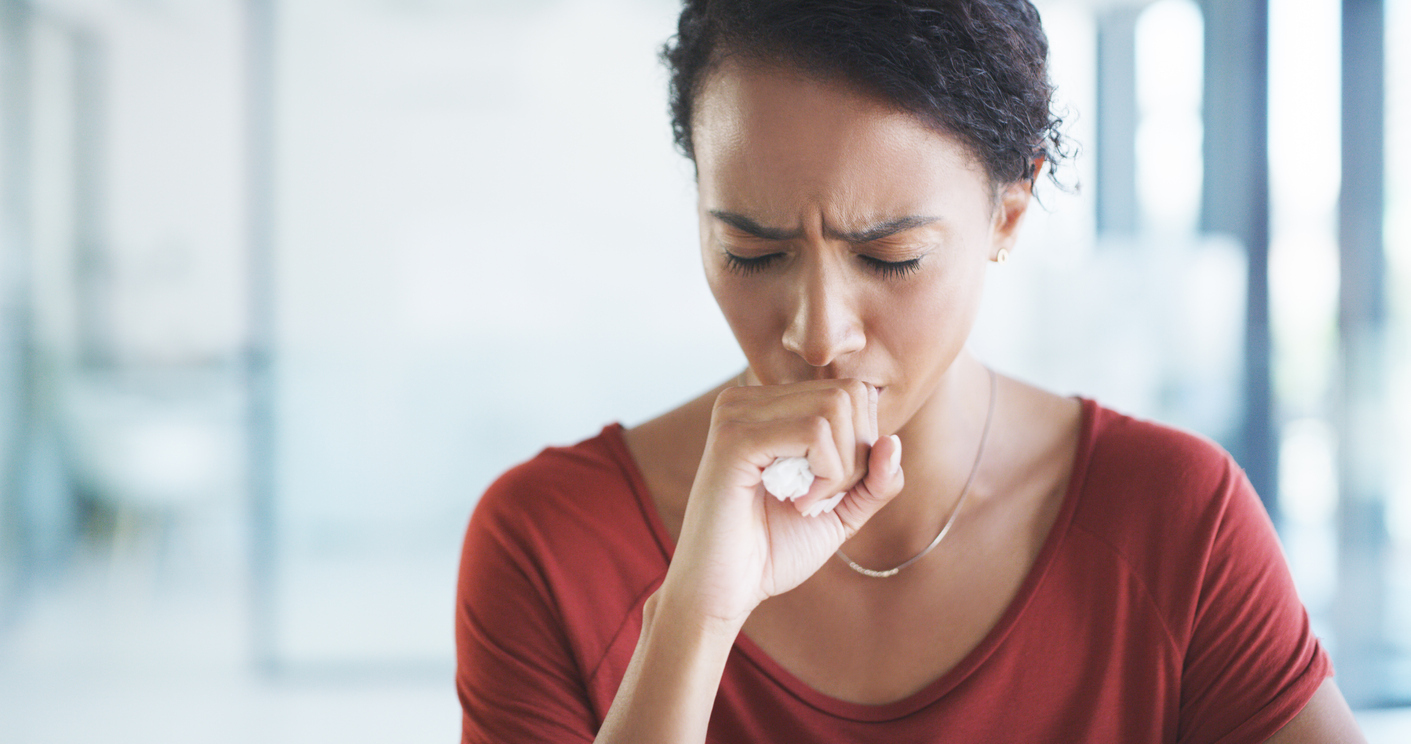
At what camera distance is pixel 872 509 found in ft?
3.18

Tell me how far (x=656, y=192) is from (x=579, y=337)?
0.57 meters

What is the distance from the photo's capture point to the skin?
854 mm

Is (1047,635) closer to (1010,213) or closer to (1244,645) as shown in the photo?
(1244,645)

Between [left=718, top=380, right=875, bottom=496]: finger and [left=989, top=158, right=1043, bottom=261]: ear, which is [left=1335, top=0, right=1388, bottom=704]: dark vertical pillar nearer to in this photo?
[left=989, top=158, right=1043, bottom=261]: ear

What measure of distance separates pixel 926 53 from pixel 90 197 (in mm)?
3331

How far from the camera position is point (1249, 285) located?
3.27m

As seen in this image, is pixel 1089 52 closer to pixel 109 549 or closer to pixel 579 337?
pixel 579 337

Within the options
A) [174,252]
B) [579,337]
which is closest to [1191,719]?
[579,337]

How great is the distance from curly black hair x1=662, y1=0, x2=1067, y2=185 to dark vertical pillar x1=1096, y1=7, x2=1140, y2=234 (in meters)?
2.54

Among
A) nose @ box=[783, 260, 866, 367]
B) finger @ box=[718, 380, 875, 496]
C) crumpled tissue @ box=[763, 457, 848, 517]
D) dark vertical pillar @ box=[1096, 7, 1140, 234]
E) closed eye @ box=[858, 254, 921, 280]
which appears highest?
dark vertical pillar @ box=[1096, 7, 1140, 234]

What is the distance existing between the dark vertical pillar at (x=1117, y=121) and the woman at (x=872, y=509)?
2.39m

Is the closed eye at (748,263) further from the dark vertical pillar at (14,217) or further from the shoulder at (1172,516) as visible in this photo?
the dark vertical pillar at (14,217)

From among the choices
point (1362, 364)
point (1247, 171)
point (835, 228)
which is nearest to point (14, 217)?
point (835, 228)

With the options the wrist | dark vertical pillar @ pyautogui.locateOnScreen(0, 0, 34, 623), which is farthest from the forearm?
dark vertical pillar @ pyautogui.locateOnScreen(0, 0, 34, 623)
